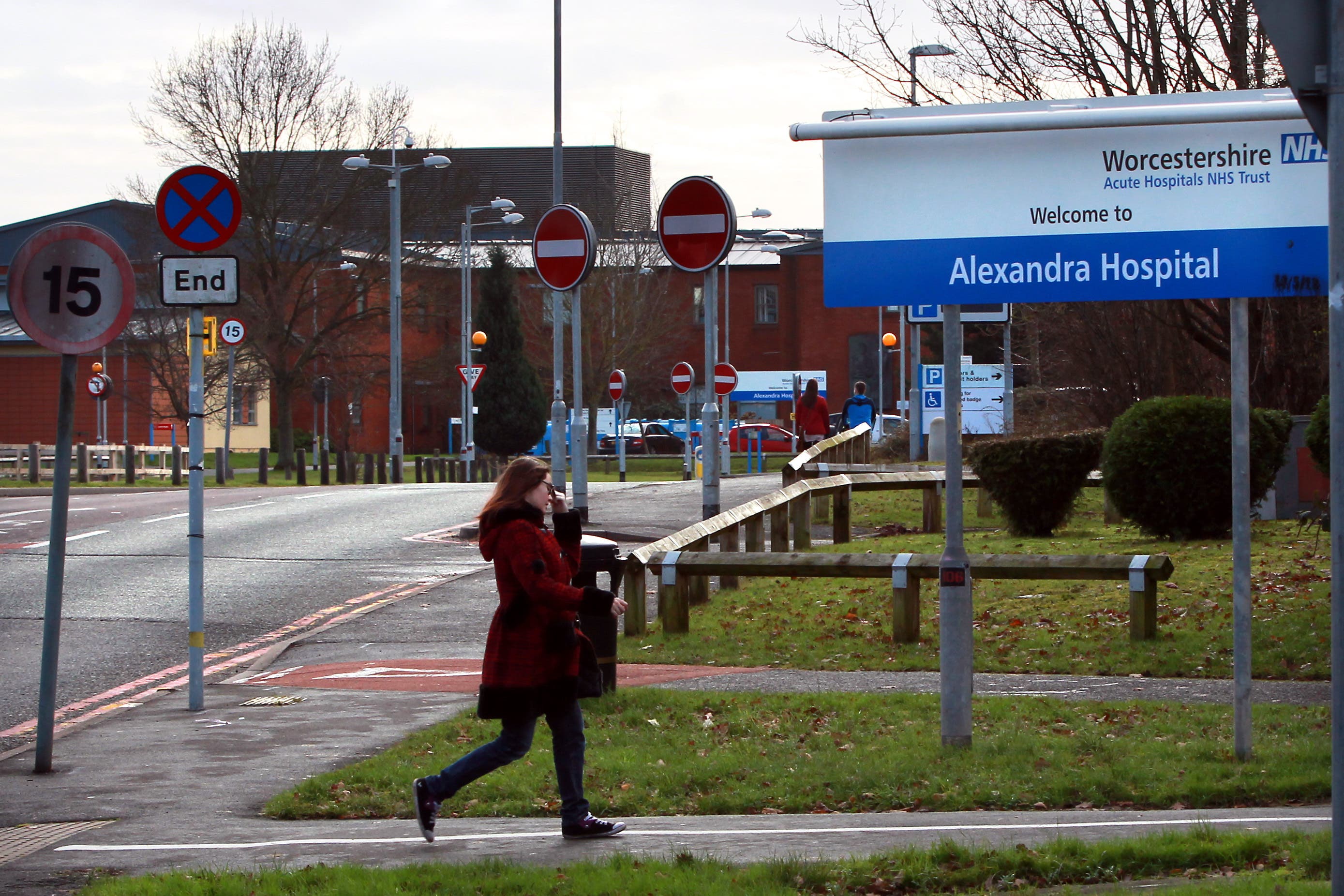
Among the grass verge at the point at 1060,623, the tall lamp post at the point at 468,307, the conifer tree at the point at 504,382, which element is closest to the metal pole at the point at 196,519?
the grass verge at the point at 1060,623

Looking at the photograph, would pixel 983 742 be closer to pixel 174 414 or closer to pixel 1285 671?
pixel 1285 671

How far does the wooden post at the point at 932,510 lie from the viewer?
61.4 ft

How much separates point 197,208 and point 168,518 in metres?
13.3

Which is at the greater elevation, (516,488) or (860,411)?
(860,411)

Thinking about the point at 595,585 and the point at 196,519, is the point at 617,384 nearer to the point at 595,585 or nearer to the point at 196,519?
the point at 196,519

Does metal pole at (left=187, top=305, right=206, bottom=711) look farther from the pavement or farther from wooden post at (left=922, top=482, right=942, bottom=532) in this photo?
wooden post at (left=922, top=482, right=942, bottom=532)

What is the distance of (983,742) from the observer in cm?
766

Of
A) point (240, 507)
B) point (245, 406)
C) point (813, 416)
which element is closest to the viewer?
point (240, 507)

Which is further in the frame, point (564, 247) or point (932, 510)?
point (932, 510)

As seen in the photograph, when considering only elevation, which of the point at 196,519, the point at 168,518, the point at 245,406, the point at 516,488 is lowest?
the point at 168,518

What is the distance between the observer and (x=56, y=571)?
827 centimetres

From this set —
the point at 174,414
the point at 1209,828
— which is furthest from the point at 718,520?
the point at 174,414

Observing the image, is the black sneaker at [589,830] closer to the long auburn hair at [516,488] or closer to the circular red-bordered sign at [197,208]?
the long auburn hair at [516,488]

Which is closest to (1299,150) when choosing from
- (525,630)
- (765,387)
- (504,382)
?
(525,630)
